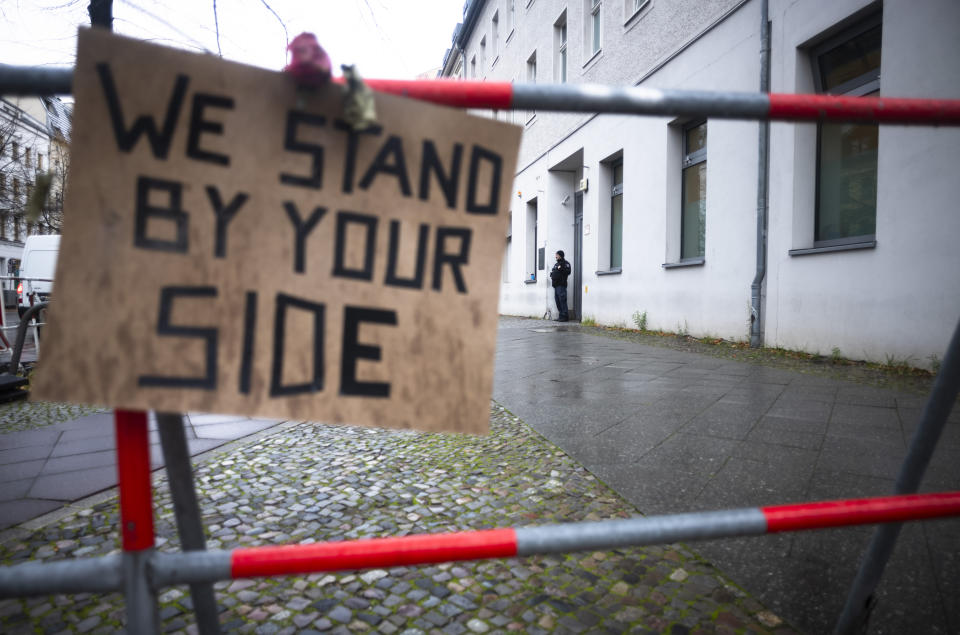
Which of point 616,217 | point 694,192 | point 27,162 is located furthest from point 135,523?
point 616,217

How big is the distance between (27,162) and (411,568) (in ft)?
24.3

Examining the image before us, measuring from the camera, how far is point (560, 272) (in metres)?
13.1

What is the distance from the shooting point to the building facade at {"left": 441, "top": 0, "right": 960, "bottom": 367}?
4.94m

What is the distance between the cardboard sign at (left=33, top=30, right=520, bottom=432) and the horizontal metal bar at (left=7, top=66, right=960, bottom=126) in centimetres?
4

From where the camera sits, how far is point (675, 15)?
28.0 ft

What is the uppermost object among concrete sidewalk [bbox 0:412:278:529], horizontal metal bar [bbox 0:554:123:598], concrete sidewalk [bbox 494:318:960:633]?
horizontal metal bar [bbox 0:554:123:598]

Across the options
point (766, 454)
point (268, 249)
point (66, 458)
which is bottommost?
point (66, 458)

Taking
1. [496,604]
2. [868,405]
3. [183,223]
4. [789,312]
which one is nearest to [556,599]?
[496,604]

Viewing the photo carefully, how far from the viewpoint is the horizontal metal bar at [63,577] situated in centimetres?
79

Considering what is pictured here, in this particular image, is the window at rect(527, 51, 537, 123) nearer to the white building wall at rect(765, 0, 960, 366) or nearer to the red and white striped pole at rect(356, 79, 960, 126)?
the white building wall at rect(765, 0, 960, 366)

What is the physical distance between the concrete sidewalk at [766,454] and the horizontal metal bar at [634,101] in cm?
132

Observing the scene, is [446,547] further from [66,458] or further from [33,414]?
[33,414]

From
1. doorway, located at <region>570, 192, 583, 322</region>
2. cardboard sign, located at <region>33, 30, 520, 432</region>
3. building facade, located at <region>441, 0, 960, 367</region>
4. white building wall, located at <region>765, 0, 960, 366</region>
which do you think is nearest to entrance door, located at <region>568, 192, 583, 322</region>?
doorway, located at <region>570, 192, 583, 322</region>

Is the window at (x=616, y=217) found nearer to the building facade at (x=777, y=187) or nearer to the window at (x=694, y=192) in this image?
the building facade at (x=777, y=187)
